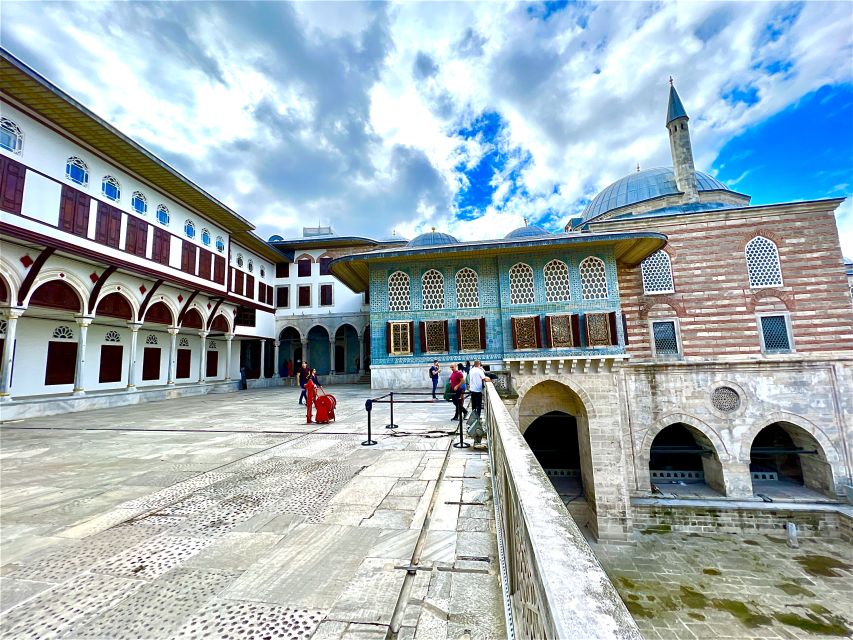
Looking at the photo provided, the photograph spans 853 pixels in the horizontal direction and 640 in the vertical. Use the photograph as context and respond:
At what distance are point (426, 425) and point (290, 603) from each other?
17.3 feet

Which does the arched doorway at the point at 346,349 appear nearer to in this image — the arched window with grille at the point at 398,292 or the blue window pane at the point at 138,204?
the arched window with grille at the point at 398,292

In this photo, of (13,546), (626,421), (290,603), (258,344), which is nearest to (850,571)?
(626,421)

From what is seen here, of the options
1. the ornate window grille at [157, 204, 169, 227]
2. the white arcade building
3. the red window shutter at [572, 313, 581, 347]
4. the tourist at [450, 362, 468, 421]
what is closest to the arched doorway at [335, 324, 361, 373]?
the white arcade building

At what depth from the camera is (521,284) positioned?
16.2 metres

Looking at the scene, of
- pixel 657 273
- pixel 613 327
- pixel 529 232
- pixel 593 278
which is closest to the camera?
pixel 613 327

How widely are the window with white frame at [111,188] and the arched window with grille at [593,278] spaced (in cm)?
1782

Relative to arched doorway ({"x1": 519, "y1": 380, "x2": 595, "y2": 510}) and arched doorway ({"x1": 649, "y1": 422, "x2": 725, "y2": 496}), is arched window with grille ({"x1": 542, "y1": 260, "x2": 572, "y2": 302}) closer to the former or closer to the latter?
arched doorway ({"x1": 519, "y1": 380, "x2": 595, "y2": 510})

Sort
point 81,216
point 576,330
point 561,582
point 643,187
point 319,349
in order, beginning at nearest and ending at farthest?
point 561,582
point 81,216
point 576,330
point 643,187
point 319,349

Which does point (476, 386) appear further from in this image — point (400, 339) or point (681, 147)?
point (681, 147)

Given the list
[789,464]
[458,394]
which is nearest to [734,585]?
[789,464]

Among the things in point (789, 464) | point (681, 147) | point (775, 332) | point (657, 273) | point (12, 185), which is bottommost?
point (789, 464)

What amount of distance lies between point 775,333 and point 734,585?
445 inches

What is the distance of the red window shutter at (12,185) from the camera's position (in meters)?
9.41

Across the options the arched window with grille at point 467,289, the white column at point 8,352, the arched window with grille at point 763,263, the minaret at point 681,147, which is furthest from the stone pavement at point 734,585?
the white column at point 8,352
